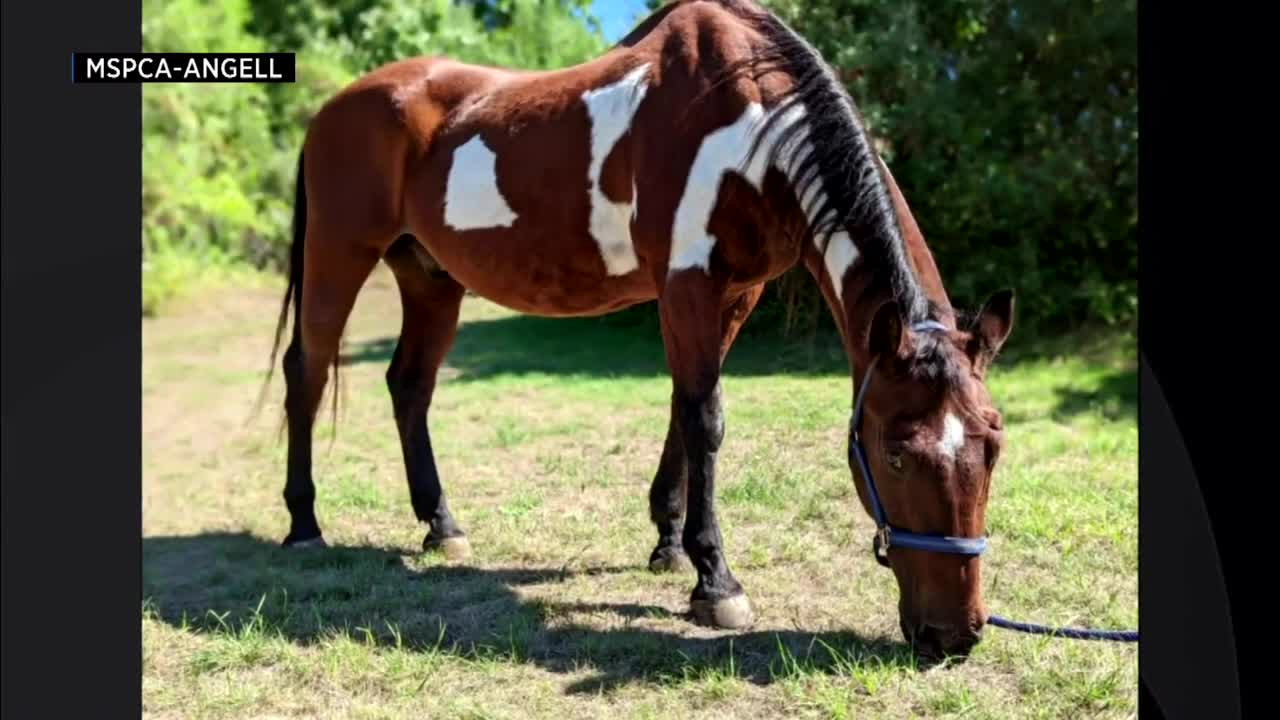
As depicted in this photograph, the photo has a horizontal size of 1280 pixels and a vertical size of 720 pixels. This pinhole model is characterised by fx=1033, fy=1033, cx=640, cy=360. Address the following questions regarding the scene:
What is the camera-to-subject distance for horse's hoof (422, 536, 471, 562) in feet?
14.8

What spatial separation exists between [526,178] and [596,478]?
1633 mm

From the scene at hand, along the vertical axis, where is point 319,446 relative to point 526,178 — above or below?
below

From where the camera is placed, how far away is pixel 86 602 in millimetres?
2857

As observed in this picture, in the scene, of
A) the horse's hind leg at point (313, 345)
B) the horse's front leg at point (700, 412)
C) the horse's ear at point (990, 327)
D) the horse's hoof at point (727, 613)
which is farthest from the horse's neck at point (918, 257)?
the horse's hind leg at point (313, 345)

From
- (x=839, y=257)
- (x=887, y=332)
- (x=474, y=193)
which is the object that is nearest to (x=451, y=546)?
(x=474, y=193)

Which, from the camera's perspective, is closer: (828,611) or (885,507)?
(885,507)

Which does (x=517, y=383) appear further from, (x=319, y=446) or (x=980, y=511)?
(x=980, y=511)

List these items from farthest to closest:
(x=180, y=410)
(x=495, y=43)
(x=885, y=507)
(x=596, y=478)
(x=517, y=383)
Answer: (x=495, y=43) < (x=180, y=410) < (x=517, y=383) < (x=596, y=478) < (x=885, y=507)

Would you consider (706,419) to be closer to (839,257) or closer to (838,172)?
(839,257)

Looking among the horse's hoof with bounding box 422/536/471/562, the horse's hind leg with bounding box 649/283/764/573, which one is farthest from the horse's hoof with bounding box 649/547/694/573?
the horse's hoof with bounding box 422/536/471/562

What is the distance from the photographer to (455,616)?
3.74 metres

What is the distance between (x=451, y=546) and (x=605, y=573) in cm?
80

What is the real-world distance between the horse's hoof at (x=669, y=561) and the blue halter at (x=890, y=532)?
1.10 metres

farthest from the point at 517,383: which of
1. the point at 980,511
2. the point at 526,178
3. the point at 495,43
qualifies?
the point at 495,43
